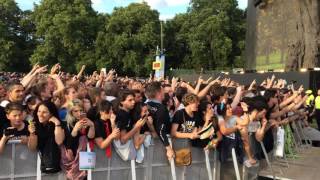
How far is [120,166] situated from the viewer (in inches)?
285

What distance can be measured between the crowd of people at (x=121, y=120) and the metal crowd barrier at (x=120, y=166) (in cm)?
11

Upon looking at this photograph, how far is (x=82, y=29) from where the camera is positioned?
67.7 metres

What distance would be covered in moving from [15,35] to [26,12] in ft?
22.6

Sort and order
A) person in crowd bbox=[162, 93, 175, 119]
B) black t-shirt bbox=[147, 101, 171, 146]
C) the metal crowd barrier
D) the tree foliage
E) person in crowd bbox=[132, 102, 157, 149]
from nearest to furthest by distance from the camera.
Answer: the metal crowd barrier → person in crowd bbox=[132, 102, 157, 149] → black t-shirt bbox=[147, 101, 171, 146] → person in crowd bbox=[162, 93, 175, 119] → the tree foliage

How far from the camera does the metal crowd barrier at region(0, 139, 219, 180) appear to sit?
6.21m

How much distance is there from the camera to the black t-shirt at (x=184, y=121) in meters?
8.03

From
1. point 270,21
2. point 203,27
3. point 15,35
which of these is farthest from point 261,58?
point 15,35

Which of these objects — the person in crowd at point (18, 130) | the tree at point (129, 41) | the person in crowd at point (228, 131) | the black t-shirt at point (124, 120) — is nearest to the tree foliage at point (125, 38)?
the tree at point (129, 41)

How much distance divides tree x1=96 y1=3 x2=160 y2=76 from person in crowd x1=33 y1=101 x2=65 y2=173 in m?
58.3

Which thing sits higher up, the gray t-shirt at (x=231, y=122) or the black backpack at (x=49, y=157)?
the gray t-shirt at (x=231, y=122)

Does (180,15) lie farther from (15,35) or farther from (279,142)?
(279,142)

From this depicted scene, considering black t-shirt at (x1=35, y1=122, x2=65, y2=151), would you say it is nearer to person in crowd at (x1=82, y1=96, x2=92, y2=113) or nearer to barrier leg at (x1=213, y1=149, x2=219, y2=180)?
person in crowd at (x1=82, y1=96, x2=92, y2=113)

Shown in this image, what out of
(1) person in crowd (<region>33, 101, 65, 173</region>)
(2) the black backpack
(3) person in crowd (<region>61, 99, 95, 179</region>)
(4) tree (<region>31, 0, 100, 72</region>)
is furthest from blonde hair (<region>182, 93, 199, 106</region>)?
(4) tree (<region>31, 0, 100, 72</region>)

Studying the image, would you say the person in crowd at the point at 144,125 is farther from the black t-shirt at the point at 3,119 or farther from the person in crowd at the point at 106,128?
the black t-shirt at the point at 3,119
